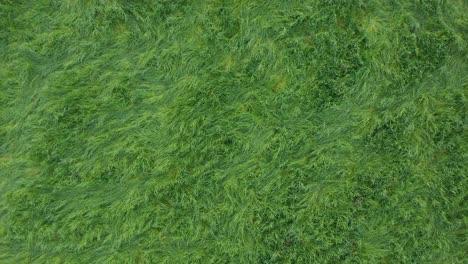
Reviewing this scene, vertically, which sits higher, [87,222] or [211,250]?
[87,222]

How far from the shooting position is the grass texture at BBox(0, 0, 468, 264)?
2.42 m

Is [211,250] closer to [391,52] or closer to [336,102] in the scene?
[336,102]

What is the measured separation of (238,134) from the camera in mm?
2484

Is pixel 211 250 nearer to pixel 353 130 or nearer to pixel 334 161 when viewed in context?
pixel 334 161

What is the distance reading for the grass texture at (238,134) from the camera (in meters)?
2.42

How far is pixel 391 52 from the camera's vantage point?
246 cm

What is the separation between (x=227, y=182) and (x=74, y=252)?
1.20 m

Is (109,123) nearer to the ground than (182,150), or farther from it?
farther from it

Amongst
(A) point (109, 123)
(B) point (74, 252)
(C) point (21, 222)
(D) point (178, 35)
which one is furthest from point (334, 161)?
(C) point (21, 222)

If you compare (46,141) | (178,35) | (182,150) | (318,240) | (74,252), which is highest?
(178,35)

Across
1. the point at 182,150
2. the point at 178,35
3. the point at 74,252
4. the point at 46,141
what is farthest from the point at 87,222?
the point at 178,35

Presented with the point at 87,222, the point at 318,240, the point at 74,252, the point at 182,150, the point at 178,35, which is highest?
the point at 178,35

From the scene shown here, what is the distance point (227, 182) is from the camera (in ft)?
8.04

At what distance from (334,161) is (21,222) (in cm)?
227
